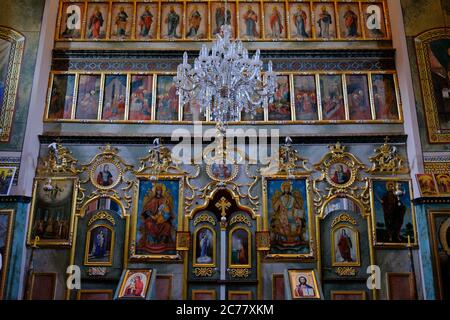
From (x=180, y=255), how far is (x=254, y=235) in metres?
1.59

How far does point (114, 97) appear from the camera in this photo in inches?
428

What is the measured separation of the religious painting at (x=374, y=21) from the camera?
11.3 meters

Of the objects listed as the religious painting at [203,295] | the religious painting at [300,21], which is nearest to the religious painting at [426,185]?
the religious painting at [300,21]

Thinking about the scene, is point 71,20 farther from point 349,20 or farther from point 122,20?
point 349,20

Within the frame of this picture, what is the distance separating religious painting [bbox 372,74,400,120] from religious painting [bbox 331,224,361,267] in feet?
9.02

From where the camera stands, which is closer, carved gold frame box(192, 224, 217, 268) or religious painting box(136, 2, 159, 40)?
carved gold frame box(192, 224, 217, 268)

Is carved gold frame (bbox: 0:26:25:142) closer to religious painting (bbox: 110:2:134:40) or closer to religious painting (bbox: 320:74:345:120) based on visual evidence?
religious painting (bbox: 110:2:134:40)

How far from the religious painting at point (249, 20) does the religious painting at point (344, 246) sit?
16.2 ft

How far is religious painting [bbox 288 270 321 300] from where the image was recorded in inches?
296

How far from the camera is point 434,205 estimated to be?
9250 mm

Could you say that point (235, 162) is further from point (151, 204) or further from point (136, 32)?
point (136, 32)


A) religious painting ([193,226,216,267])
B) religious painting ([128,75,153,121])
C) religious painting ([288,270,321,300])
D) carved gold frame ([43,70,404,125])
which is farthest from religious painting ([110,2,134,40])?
religious painting ([288,270,321,300])

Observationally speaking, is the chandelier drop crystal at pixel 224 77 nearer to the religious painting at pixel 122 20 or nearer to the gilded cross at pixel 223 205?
the gilded cross at pixel 223 205

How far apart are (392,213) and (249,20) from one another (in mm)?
5619
